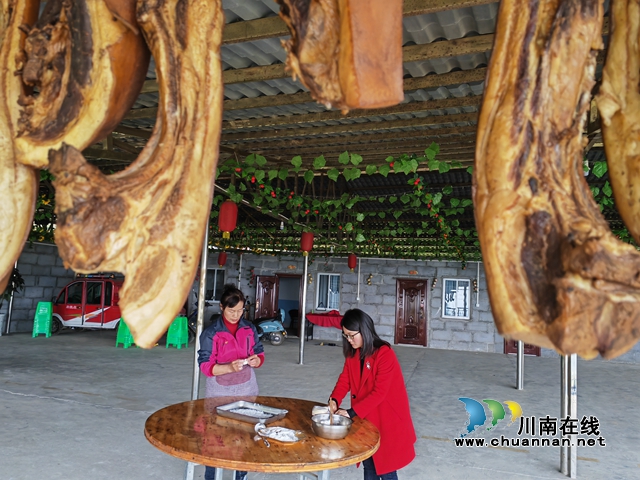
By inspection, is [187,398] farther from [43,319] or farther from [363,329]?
[43,319]

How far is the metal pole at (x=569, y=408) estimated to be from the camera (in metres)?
3.81

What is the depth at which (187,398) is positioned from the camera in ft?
19.5

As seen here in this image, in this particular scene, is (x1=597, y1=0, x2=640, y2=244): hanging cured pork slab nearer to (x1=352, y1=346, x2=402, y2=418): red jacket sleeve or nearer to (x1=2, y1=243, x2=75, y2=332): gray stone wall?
(x1=352, y1=346, x2=402, y2=418): red jacket sleeve

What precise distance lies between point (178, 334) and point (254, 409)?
925cm

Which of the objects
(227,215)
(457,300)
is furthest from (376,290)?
(227,215)

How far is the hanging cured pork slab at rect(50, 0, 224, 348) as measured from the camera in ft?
1.71

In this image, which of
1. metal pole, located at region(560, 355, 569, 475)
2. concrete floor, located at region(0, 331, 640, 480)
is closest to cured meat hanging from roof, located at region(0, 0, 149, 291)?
concrete floor, located at region(0, 331, 640, 480)

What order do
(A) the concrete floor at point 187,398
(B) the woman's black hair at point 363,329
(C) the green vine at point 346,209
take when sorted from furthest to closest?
(C) the green vine at point 346,209, (A) the concrete floor at point 187,398, (B) the woman's black hair at point 363,329

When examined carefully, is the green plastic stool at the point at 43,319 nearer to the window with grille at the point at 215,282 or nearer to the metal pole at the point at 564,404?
the window with grille at the point at 215,282

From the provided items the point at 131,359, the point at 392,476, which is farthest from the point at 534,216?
the point at 131,359

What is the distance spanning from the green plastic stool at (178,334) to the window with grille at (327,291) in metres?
4.77

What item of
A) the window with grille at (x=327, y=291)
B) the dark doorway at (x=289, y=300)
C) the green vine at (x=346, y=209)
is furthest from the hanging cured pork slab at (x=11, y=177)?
the dark doorway at (x=289, y=300)

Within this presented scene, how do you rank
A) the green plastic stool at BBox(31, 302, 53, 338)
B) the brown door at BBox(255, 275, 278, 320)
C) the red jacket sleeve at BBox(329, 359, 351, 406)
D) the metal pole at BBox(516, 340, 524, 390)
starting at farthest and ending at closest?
the brown door at BBox(255, 275, 278, 320) < the green plastic stool at BBox(31, 302, 53, 338) < the metal pole at BBox(516, 340, 524, 390) < the red jacket sleeve at BBox(329, 359, 351, 406)

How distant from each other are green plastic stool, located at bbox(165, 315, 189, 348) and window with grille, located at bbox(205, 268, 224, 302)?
4353 mm
